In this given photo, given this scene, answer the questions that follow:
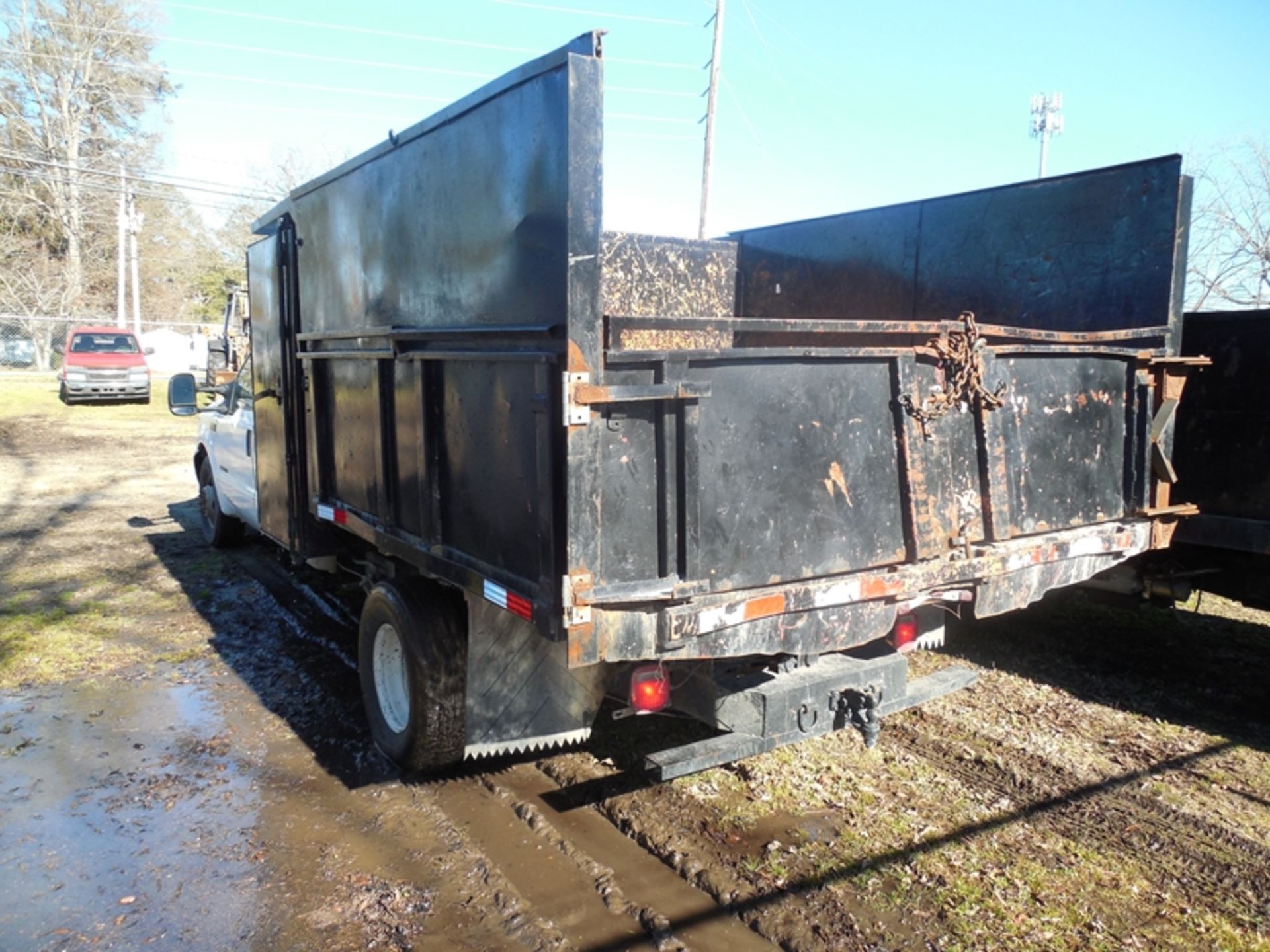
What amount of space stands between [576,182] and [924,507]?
1.78 meters

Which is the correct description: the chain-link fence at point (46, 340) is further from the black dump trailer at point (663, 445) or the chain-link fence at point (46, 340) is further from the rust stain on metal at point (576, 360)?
the rust stain on metal at point (576, 360)

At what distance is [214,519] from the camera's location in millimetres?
8617

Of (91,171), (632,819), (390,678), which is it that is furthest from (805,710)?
(91,171)

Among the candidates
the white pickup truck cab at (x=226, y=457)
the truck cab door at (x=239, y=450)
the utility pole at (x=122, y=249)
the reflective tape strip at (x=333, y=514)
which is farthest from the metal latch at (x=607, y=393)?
the utility pole at (x=122, y=249)

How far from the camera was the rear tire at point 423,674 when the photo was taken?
3842mm

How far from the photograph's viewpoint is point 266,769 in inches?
167

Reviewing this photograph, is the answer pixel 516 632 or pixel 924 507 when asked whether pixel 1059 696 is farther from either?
pixel 516 632

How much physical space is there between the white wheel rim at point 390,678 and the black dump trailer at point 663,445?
0.02 meters

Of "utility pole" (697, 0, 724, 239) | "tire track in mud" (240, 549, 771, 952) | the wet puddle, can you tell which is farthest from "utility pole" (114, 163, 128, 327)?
"tire track in mud" (240, 549, 771, 952)

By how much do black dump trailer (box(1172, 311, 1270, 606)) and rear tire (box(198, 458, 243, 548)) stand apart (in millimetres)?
7697

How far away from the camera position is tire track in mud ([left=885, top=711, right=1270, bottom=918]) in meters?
3.25

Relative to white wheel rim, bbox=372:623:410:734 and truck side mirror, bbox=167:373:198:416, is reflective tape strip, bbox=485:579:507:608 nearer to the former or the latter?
white wheel rim, bbox=372:623:410:734

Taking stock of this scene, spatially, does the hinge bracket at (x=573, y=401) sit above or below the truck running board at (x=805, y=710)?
above

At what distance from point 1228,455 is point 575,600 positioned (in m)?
4.15
